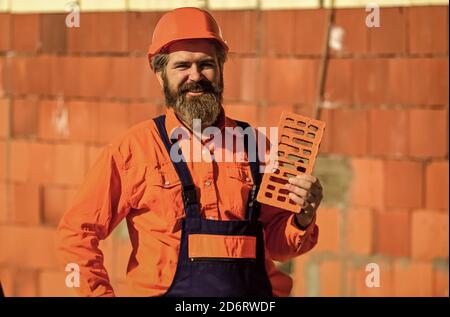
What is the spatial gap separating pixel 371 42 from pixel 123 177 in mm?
1935

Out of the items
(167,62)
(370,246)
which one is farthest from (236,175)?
(370,246)

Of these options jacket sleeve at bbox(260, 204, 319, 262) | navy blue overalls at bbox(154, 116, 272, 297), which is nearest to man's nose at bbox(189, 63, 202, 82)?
navy blue overalls at bbox(154, 116, 272, 297)

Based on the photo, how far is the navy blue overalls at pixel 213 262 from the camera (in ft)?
11.4

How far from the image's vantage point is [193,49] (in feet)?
11.6

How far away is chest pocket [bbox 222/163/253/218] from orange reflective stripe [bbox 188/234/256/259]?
90 mm

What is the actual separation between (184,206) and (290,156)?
13.6 inches

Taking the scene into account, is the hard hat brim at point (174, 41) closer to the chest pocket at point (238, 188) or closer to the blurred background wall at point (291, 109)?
the chest pocket at point (238, 188)

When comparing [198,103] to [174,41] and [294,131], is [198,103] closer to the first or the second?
[174,41]

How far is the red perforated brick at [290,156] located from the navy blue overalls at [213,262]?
11 centimetres

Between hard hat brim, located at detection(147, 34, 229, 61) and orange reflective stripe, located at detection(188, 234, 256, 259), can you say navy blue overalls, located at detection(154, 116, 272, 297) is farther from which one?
hard hat brim, located at detection(147, 34, 229, 61)

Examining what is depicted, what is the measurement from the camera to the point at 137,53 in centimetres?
555

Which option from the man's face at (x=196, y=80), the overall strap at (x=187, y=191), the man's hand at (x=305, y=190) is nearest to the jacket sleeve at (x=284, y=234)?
the man's hand at (x=305, y=190)

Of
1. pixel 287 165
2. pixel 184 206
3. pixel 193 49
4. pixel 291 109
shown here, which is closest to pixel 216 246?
pixel 184 206
